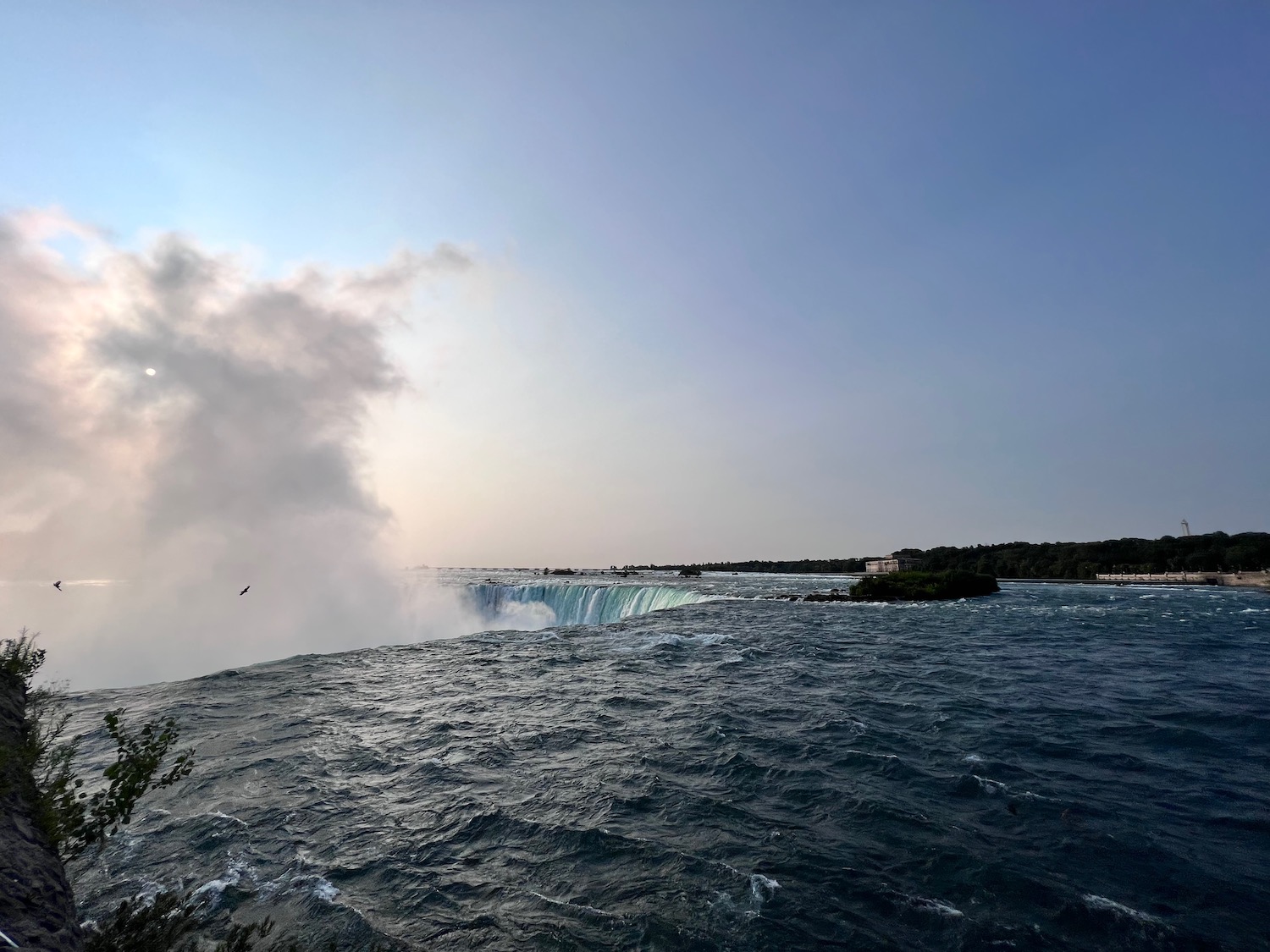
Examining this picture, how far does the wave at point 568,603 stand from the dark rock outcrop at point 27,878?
56147 mm

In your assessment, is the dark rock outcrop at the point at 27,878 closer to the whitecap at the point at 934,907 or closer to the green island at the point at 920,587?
the whitecap at the point at 934,907

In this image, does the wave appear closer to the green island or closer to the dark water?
the green island

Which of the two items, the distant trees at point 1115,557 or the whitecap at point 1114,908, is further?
the distant trees at point 1115,557

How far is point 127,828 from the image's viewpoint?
42.0 ft

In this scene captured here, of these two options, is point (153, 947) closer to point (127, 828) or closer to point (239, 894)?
point (239, 894)

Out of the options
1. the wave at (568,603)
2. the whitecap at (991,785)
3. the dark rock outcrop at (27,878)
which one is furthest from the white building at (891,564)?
the dark rock outcrop at (27,878)

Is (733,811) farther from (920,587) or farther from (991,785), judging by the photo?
(920,587)

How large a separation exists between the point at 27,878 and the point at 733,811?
11.7 metres

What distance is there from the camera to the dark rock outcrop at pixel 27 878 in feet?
16.7

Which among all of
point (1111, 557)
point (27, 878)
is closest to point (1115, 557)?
point (1111, 557)

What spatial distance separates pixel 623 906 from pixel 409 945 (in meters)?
3.38

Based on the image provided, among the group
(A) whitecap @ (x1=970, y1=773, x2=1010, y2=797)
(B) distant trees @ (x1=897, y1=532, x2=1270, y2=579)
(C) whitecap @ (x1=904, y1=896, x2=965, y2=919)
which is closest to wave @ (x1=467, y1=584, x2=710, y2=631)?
(A) whitecap @ (x1=970, y1=773, x2=1010, y2=797)

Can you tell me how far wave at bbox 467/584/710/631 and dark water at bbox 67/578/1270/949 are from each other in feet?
120

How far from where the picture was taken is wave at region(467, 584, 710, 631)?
211 ft
